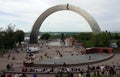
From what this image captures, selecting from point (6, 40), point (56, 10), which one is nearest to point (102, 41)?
point (6, 40)

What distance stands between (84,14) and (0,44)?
1327 inches

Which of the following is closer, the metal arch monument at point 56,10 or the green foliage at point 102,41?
the green foliage at point 102,41

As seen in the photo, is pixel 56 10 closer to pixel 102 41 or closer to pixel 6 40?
pixel 6 40

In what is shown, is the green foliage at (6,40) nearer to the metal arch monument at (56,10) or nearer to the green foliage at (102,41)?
the metal arch monument at (56,10)

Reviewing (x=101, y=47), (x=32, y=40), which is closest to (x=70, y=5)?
(x=32, y=40)

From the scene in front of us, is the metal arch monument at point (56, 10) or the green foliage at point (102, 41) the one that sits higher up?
the metal arch monument at point (56, 10)

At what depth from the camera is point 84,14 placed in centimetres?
8694

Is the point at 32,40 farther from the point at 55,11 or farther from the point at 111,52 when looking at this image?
the point at 111,52

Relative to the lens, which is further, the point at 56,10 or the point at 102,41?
the point at 56,10

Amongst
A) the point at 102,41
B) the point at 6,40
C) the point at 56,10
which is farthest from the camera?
the point at 56,10

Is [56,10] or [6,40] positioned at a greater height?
[56,10]

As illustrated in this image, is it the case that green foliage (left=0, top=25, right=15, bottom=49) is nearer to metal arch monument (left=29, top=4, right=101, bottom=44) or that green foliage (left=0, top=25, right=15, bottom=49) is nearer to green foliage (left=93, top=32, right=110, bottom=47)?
metal arch monument (left=29, top=4, right=101, bottom=44)

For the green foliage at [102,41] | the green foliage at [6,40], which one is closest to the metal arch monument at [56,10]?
the green foliage at [6,40]

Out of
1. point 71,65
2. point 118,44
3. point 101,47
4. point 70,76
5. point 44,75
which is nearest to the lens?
point 70,76
